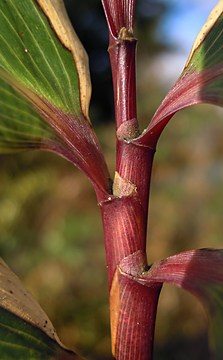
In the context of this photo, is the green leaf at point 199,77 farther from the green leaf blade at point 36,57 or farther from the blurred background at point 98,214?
the blurred background at point 98,214

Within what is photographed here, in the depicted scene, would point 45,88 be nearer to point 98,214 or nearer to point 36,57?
point 36,57

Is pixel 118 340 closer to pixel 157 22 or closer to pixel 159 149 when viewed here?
pixel 159 149

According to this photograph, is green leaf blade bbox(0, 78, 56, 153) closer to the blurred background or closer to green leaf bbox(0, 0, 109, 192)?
green leaf bbox(0, 0, 109, 192)

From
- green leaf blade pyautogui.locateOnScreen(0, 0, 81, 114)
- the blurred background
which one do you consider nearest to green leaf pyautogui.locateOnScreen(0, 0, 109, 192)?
green leaf blade pyautogui.locateOnScreen(0, 0, 81, 114)

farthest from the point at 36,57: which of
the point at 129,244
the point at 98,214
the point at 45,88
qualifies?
the point at 98,214

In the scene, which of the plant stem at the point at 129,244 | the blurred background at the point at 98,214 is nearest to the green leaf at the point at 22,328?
the plant stem at the point at 129,244

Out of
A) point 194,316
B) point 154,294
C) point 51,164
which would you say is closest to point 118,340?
point 154,294
